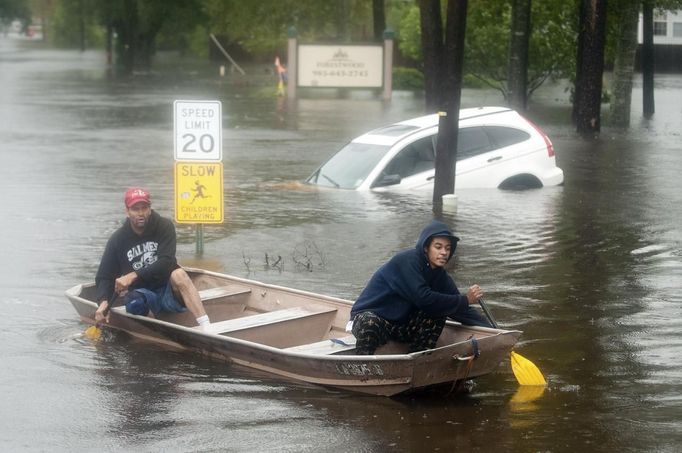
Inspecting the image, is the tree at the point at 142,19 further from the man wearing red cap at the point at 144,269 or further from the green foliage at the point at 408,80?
the man wearing red cap at the point at 144,269

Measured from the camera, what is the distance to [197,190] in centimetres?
1410

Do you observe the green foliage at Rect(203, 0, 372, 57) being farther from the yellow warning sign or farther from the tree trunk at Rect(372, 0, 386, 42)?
the yellow warning sign

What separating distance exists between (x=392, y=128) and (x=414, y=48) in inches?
1205

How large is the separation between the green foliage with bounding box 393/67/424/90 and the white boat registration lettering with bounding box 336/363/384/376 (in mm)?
41244

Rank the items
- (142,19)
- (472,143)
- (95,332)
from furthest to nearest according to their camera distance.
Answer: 1. (142,19)
2. (472,143)
3. (95,332)

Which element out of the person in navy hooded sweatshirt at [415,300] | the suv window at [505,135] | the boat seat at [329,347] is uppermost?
the suv window at [505,135]

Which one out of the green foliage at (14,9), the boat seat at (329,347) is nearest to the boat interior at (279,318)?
the boat seat at (329,347)

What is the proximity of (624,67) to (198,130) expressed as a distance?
19874 millimetres

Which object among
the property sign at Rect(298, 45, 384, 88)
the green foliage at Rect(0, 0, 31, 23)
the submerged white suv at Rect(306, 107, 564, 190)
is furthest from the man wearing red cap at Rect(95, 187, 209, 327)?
the green foliage at Rect(0, 0, 31, 23)

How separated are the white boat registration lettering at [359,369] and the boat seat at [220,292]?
8.13 ft

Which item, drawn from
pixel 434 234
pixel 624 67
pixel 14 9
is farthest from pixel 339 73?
pixel 14 9

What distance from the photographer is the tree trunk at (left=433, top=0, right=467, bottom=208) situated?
→ 16438mm

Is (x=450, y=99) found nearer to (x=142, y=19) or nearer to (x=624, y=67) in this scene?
(x=624, y=67)

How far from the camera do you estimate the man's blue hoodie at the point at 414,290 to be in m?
8.77
